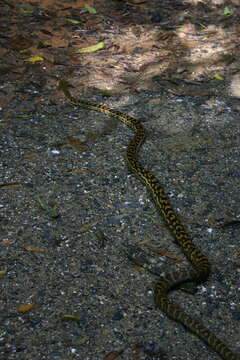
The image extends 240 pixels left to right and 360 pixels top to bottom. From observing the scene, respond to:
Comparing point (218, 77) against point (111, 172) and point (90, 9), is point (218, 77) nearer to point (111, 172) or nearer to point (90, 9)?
point (90, 9)

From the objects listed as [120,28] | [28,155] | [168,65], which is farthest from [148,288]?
[120,28]

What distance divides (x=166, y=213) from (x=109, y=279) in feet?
4.07

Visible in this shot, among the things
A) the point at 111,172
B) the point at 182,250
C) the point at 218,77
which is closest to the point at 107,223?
the point at 182,250

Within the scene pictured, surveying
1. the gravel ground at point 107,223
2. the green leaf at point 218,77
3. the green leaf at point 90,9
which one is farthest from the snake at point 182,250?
the green leaf at point 90,9

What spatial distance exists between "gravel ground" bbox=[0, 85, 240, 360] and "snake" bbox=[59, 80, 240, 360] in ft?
0.28

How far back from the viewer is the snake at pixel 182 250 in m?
4.70

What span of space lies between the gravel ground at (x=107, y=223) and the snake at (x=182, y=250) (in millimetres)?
86

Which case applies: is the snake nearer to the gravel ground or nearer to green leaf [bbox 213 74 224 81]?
the gravel ground

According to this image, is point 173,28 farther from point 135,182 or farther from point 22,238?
point 22,238

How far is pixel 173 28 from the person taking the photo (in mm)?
10914

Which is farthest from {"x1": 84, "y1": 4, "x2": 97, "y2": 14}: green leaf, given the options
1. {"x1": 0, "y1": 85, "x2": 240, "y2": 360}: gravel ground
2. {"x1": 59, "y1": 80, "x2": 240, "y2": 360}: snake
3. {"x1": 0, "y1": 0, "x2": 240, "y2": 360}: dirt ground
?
{"x1": 59, "y1": 80, "x2": 240, "y2": 360}: snake

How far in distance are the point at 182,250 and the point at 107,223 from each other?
90 centimetres

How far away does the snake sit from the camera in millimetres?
4699

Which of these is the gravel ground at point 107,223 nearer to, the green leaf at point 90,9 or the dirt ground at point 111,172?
the dirt ground at point 111,172
